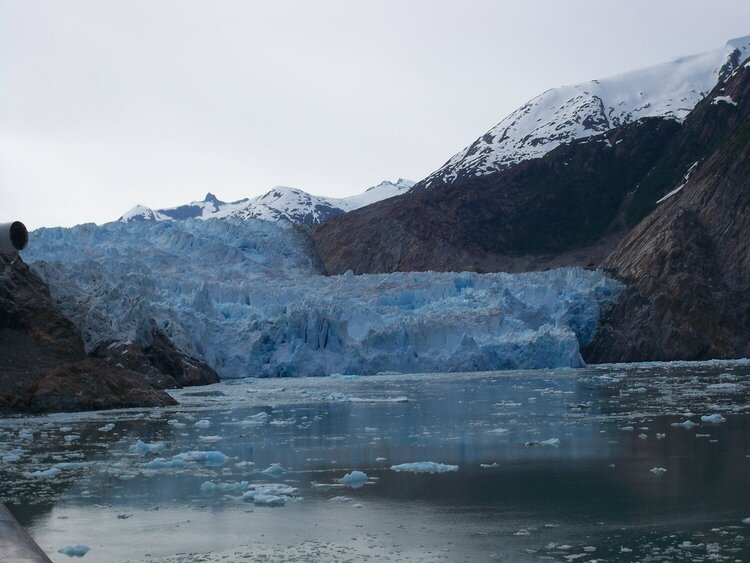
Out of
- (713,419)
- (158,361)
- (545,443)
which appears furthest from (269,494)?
(158,361)

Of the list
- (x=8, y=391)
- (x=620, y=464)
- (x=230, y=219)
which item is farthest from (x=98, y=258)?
(x=620, y=464)

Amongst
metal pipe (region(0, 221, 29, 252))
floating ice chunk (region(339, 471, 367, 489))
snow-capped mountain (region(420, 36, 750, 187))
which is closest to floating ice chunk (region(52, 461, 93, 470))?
floating ice chunk (region(339, 471, 367, 489))

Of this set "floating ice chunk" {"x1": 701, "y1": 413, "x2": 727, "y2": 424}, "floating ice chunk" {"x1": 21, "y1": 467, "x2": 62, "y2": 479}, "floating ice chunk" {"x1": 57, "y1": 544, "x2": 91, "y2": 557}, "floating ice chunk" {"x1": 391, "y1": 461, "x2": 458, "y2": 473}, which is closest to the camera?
"floating ice chunk" {"x1": 57, "y1": 544, "x2": 91, "y2": 557}

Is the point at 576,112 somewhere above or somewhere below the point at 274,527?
above

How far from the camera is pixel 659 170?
62000 millimetres

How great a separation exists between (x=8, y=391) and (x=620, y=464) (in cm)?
1092

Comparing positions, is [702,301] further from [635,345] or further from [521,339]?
[521,339]

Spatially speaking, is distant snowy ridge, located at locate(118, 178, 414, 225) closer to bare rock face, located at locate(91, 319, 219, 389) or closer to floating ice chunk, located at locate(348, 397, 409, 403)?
bare rock face, located at locate(91, 319, 219, 389)

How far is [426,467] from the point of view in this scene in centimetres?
1018

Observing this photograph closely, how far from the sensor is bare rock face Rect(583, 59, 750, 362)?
33.6 meters

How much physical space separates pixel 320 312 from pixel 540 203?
37876 millimetres

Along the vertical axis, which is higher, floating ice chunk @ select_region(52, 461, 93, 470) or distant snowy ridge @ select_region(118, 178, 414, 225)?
distant snowy ridge @ select_region(118, 178, 414, 225)

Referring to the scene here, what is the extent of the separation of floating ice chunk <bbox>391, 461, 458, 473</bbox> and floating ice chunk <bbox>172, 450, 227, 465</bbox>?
6.47ft

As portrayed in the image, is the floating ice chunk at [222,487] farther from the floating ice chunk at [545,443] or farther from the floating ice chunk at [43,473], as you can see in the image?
the floating ice chunk at [545,443]
